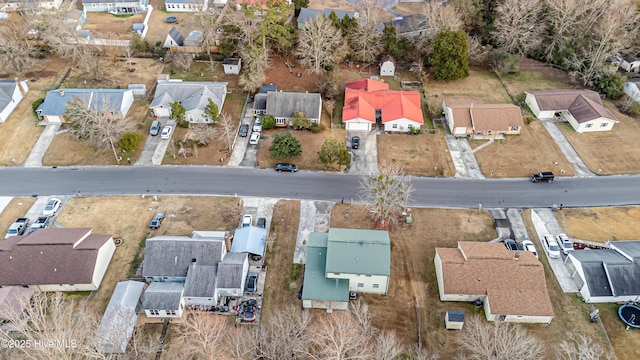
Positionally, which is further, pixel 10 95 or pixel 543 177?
pixel 10 95

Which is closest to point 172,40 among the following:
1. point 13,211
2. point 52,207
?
point 52,207

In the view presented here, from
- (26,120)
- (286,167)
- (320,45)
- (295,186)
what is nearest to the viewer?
(295,186)

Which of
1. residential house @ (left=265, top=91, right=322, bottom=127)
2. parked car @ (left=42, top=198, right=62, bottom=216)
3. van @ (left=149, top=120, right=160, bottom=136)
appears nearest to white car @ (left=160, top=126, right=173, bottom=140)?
van @ (left=149, top=120, right=160, bottom=136)

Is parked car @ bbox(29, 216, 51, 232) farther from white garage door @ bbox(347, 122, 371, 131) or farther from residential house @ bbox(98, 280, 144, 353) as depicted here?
white garage door @ bbox(347, 122, 371, 131)

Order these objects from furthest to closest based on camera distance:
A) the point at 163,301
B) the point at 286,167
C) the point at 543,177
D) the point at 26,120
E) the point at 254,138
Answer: the point at 26,120
the point at 254,138
the point at 286,167
the point at 543,177
the point at 163,301

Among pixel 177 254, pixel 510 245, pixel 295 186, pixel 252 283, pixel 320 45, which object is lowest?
pixel 252 283

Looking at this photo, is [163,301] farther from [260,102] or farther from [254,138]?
[260,102]

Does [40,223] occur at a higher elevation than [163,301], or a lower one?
lower
